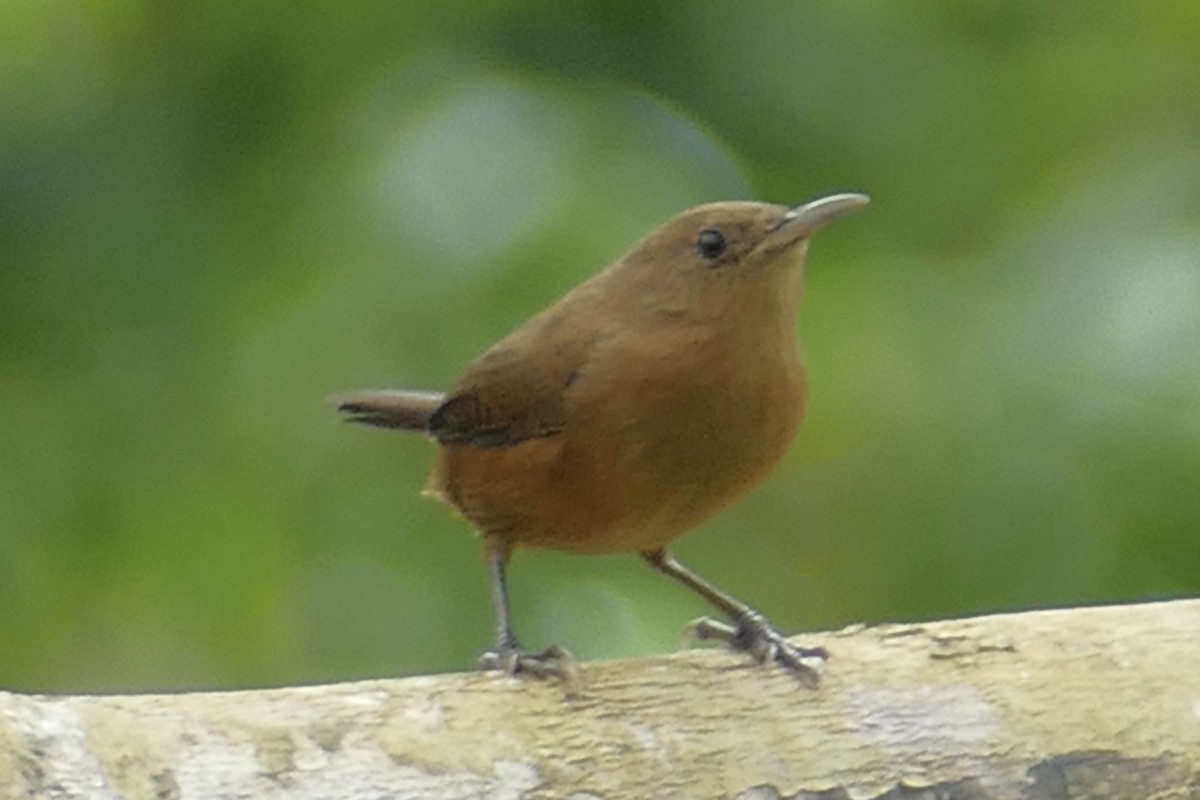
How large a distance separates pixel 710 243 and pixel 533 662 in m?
0.68

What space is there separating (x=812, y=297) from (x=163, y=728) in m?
1.17

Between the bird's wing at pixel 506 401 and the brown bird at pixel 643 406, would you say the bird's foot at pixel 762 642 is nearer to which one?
the brown bird at pixel 643 406

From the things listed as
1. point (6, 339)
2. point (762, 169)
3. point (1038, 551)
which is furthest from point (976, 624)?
point (6, 339)

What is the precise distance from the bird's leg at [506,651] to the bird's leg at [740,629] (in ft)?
0.79

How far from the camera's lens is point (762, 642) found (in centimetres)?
308

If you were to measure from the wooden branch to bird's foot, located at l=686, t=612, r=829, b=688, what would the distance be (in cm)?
2

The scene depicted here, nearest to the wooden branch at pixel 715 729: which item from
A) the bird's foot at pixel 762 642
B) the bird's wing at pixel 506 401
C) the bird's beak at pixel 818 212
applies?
the bird's foot at pixel 762 642

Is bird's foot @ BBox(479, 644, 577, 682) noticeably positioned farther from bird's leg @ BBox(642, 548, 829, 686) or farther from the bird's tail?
the bird's tail

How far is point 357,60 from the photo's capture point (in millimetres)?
3023

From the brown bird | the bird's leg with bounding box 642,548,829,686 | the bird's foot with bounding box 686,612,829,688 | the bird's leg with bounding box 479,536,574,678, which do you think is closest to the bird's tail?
the brown bird

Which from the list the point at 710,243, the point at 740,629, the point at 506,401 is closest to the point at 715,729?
the point at 740,629

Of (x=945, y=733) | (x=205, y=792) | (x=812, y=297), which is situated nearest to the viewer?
(x=205, y=792)

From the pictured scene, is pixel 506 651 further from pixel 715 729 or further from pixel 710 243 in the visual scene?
pixel 710 243

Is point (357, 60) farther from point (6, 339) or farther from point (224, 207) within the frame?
point (6, 339)
